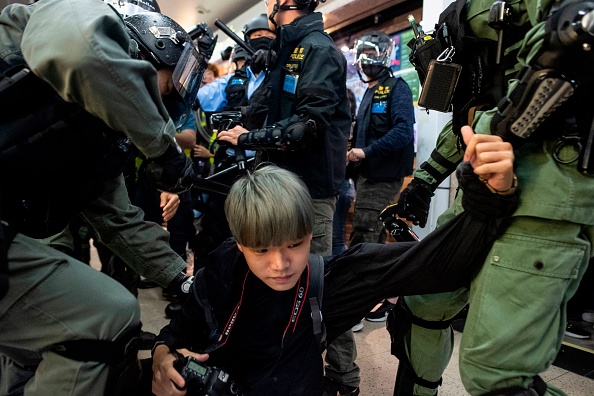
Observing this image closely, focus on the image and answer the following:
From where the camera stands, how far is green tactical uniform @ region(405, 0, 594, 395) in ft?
2.37

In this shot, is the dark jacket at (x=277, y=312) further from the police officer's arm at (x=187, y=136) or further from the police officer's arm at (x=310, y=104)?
the police officer's arm at (x=187, y=136)

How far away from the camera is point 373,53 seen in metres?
2.59

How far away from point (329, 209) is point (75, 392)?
97 centimetres

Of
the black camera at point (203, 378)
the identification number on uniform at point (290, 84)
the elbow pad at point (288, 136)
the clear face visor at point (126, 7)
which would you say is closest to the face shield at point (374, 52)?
the identification number on uniform at point (290, 84)

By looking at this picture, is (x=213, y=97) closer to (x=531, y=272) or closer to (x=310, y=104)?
(x=310, y=104)

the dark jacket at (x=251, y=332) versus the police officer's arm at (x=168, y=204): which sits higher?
the police officer's arm at (x=168, y=204)

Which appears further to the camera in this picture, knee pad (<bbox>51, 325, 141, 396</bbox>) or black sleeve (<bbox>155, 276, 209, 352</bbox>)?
black sleeve (<bbox>155, 276, 209, 352</bbox>)

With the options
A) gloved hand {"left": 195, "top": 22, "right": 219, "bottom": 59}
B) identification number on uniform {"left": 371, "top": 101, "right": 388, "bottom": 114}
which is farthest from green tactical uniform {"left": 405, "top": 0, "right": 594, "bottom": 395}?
identification number on uniform {"left": 371, "top": 101, "right": 388, "bottom": 114}

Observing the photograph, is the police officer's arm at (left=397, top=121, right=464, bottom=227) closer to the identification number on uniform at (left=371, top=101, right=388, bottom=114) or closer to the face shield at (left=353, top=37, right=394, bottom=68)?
the identification number on uniform at (left=371, top=101, right=388, bottom=114)

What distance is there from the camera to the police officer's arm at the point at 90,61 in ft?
2.41

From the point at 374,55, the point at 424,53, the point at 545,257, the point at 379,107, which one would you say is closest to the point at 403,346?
the point at 545,257

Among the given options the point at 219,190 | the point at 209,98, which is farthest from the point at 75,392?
the point at 209,98

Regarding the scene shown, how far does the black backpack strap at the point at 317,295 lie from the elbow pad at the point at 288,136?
484 millimetres

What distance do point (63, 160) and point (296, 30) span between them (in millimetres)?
1007
